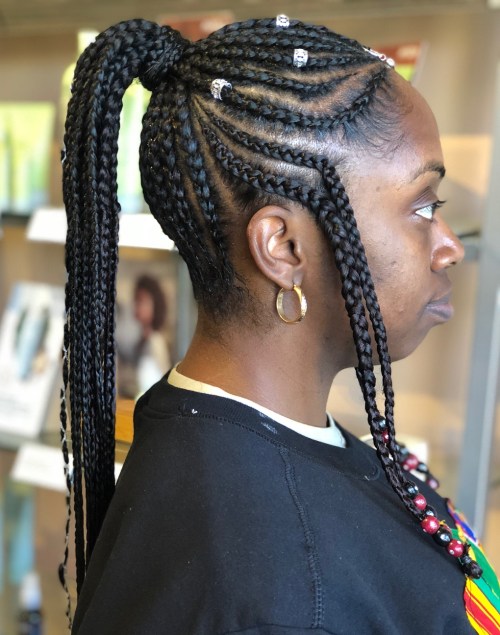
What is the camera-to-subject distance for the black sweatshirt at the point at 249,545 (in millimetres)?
441

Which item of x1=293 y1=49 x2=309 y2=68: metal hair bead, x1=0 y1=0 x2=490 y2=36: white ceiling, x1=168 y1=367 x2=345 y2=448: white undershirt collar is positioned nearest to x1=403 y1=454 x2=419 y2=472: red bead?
x1=168 y1=367 x2=345 y2=448: white undershirt collar

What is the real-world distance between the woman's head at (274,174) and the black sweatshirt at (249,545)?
0.20 ft

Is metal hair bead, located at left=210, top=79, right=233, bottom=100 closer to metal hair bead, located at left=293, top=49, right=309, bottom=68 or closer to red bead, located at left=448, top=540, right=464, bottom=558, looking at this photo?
metal hair bead, located at left=293, top=49, right=309, bottom=68

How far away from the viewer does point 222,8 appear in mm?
1244

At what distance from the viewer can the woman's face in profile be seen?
1.82 ft

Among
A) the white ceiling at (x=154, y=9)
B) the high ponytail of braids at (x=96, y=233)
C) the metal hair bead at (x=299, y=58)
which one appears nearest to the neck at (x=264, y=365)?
the high ponytail of braids at (x=96, y=233)

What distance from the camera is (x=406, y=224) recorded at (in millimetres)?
571

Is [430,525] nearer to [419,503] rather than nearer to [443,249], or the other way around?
[419,503]

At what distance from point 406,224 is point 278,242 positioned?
113 mm

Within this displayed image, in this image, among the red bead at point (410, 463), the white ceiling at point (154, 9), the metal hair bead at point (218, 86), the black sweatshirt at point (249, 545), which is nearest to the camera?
the black sweatshirt at point (249, 545)

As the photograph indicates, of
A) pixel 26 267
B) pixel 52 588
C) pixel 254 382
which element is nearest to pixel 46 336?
pixel 26 267

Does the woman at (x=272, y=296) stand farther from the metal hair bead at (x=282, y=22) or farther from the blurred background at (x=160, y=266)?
the blurred background at (x=160, y=266)

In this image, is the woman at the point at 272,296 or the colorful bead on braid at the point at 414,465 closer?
the woman at the point at 272,296

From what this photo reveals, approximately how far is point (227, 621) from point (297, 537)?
74mm
